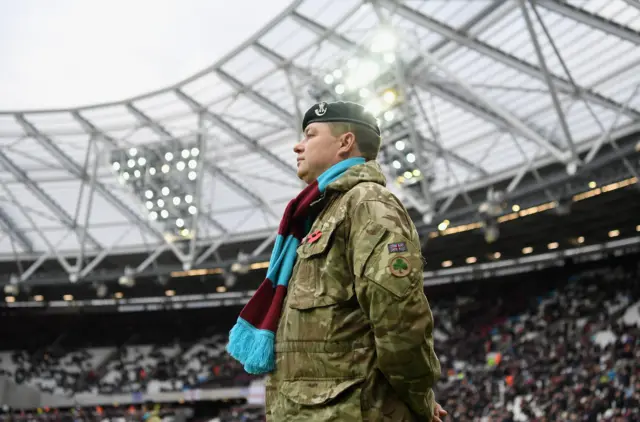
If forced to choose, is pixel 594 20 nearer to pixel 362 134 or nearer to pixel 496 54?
pixel 496 54

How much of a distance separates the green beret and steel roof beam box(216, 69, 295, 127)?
65.2 ft

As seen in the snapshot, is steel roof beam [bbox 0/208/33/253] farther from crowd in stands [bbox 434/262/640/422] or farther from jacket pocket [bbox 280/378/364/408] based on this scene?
jacket pocket [bbox 280/378/364/408]

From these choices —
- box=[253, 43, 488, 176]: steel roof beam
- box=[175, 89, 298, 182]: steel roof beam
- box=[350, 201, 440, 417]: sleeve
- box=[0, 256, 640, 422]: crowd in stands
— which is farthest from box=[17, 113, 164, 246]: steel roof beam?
box=[350, 201, 440, 417]: sleeve

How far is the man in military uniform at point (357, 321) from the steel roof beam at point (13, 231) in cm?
3070

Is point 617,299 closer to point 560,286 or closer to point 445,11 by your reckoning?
point 560,286

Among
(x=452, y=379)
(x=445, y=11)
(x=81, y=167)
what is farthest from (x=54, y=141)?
(x=452, y=379)

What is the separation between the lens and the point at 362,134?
264 centimetres

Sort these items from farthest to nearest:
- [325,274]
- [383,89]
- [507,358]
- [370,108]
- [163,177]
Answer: [507,358], [163,177], [370,108], [383,89], [325,274]

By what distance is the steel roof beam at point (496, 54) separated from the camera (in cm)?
1838

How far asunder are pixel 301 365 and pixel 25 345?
41.7 meters

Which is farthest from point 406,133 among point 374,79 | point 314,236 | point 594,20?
point 314,236

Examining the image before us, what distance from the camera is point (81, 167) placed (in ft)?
89.6

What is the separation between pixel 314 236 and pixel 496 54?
57.9 feet

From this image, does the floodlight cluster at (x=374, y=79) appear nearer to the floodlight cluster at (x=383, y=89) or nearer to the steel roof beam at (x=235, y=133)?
the floodlight cluster at (x=383, y=89)
